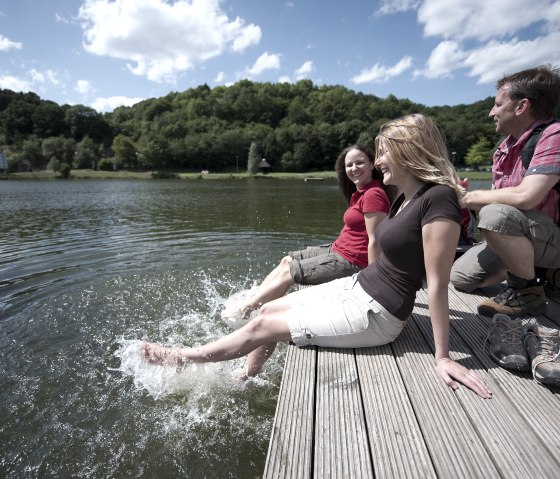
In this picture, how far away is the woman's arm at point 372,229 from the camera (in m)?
3.71

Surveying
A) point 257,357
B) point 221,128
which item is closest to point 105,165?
point 221,128

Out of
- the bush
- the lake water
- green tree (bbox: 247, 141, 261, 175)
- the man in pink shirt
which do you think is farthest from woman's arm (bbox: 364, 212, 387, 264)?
the bush

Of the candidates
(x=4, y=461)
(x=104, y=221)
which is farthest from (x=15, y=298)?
(x=104, y=221)

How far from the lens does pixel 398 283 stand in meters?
2.52

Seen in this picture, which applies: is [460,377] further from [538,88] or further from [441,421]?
[538,88]

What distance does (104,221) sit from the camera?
1533cm

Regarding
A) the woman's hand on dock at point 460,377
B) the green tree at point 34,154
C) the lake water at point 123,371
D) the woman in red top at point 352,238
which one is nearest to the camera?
the woman's hand on dock at point 460,377

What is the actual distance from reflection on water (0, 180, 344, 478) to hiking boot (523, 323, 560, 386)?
2.15 metres

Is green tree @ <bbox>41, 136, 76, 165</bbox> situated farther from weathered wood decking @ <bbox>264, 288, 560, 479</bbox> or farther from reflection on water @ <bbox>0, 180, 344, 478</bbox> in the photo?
weathered wood decking @ <bbox>264, 288, 560, 479</bbox>

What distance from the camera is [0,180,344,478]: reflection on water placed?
291 cm

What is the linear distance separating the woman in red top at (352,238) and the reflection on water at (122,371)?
3.22 feet

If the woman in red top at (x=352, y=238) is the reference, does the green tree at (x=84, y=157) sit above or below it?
above

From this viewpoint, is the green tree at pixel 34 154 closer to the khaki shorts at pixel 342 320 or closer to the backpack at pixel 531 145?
the khaki shorts at pixel 342 320

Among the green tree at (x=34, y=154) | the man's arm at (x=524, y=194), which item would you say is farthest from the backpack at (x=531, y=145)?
the green tree at (x=34, y=154)
